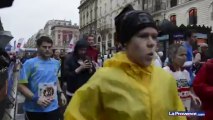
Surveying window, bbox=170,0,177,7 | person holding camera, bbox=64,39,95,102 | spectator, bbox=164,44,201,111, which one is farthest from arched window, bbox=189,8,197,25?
spectator, bbox=164,44,201,111

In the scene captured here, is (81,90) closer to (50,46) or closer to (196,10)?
(50,46)

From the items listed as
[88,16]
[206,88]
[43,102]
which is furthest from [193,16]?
[88,16]

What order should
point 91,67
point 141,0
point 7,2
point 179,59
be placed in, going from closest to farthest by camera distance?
point 7,2, point 179,59, point 91,67, point 141,0

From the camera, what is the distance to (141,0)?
45844mm

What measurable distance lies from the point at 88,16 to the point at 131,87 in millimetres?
78198

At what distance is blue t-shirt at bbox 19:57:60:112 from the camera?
15.6 ft

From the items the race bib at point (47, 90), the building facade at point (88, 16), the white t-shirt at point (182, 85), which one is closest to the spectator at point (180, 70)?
the white t-shirt at point (182, 85)

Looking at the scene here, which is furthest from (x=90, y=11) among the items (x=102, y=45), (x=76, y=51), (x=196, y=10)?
(x=76, y=51)

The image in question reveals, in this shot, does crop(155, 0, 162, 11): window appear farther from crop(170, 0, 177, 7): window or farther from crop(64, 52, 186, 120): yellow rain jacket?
crop(64, 52, 186, 120): yellow rain jacket

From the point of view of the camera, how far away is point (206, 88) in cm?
364

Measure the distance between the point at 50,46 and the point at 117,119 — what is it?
3.01 m

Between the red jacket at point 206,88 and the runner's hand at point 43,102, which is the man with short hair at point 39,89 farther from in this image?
the red jacket at point 206,88

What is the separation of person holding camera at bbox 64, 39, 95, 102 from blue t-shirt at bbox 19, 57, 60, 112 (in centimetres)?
58

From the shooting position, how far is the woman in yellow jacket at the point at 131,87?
219 centimetres
